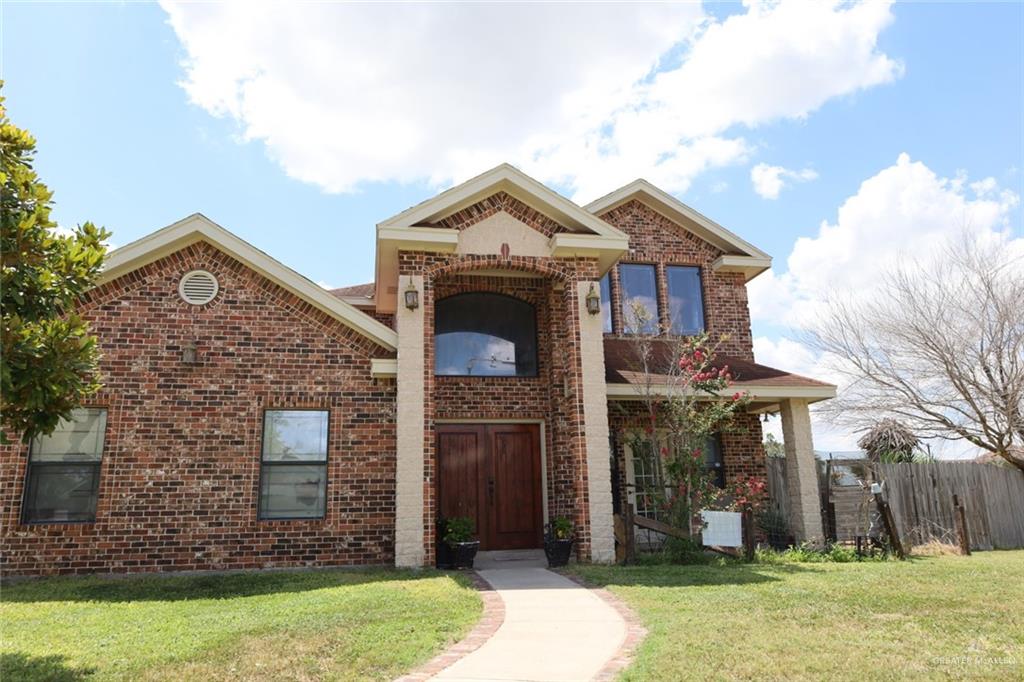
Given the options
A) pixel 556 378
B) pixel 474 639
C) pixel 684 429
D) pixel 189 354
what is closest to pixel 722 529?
pixel 684 429

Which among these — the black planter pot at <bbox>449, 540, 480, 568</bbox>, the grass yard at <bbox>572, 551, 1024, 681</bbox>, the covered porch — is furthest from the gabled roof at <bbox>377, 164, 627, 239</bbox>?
the grass yard at <bbox>572, 551, 1024, 681</bbox>

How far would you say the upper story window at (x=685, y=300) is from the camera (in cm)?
1490

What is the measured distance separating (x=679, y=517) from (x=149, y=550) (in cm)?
771

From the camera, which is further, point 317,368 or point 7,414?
point 317,368

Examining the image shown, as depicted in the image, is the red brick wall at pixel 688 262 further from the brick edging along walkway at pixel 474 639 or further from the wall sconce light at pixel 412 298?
the brick edging along walkway at pixel 474 639

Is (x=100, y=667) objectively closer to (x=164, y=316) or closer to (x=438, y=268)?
(x=164, y=316)

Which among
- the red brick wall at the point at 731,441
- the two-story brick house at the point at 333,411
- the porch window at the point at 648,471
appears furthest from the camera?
the red brick wall at the point at 731,441

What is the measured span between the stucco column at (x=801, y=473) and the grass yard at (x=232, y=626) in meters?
6.97

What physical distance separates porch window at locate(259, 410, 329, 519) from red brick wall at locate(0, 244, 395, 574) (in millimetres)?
146

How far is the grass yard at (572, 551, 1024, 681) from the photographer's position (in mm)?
4902

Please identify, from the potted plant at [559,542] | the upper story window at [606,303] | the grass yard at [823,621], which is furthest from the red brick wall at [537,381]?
the upper story window at [606,303]

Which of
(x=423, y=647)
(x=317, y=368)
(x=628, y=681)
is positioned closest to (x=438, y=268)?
(x=317, y=368)

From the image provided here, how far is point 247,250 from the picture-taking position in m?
10.5

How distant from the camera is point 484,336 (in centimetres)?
1272
